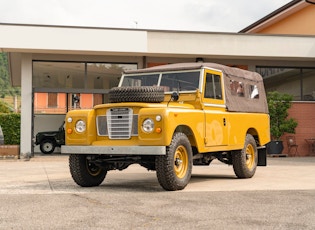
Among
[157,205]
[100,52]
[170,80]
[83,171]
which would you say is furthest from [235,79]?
[100,52]

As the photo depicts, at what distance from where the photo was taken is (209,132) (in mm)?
9500

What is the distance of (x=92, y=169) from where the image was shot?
966 cm

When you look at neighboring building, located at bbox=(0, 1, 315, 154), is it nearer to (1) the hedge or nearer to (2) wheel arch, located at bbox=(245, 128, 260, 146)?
(1) the hedge

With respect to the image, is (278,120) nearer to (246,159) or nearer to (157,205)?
(246,159)

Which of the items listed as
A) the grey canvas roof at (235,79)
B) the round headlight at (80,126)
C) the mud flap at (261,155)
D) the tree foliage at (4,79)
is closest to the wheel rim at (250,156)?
the mud flap at (261,155)

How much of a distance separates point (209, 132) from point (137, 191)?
1.80 metres

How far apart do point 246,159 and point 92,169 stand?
368cm

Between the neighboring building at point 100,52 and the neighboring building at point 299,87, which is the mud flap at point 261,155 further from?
the neighboring building at point 299,87

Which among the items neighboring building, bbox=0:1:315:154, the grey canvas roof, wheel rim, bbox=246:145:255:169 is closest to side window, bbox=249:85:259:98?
the grey canvas roof

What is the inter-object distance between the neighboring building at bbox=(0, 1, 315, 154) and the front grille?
12241 millimetres

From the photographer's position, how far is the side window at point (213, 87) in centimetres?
987

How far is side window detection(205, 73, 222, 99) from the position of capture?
9867 millimetres

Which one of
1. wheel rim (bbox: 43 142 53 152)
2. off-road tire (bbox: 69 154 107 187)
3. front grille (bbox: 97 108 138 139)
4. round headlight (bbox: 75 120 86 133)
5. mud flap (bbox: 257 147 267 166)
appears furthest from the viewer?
wheel rim (bbox: 43 142 53 152)

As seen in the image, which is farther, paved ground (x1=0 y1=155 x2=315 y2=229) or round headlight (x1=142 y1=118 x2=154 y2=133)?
round headlight (x1=142 y1=118 x2=154 y2=133)
